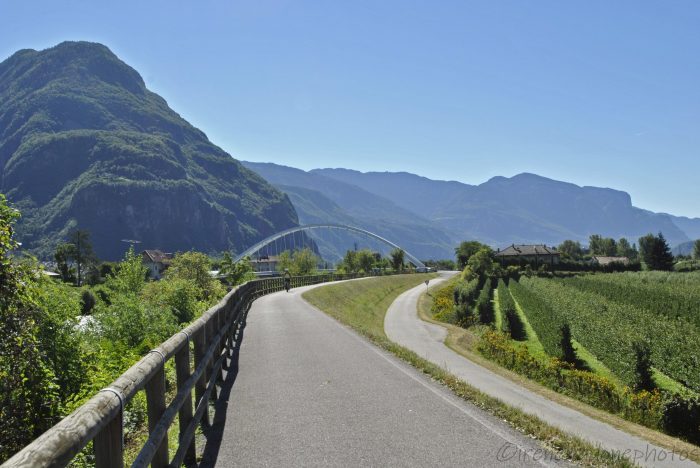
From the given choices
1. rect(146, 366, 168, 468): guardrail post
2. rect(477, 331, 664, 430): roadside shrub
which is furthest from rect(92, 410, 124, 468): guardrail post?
rect(477, 331, 664, 430): roadside shrub

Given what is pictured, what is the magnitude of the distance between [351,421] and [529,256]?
5622 inches

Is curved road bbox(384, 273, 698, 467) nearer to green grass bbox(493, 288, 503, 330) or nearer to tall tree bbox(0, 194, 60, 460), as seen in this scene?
tall tree bbox(0, 194, 60, 460)

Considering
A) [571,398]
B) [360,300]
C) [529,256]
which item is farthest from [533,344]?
[529,256]

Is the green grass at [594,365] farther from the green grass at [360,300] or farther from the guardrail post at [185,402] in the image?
the guardrail post at [185,402]

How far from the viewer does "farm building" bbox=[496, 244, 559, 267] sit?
4790 inches

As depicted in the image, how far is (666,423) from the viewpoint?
18484 mm

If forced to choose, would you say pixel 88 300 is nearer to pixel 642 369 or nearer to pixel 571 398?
pixel 571 398

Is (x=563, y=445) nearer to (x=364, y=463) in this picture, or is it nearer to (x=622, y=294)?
(x=364, y=463)

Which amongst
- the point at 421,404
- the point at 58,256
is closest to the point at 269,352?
the point at 421,404

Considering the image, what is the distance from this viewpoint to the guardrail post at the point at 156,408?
504 cm

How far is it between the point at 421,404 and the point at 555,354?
27228 millimetres

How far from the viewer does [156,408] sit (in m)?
5.11

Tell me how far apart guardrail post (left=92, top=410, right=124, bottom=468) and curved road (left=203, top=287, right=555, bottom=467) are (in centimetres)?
343

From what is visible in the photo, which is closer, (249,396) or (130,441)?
(130,441)
